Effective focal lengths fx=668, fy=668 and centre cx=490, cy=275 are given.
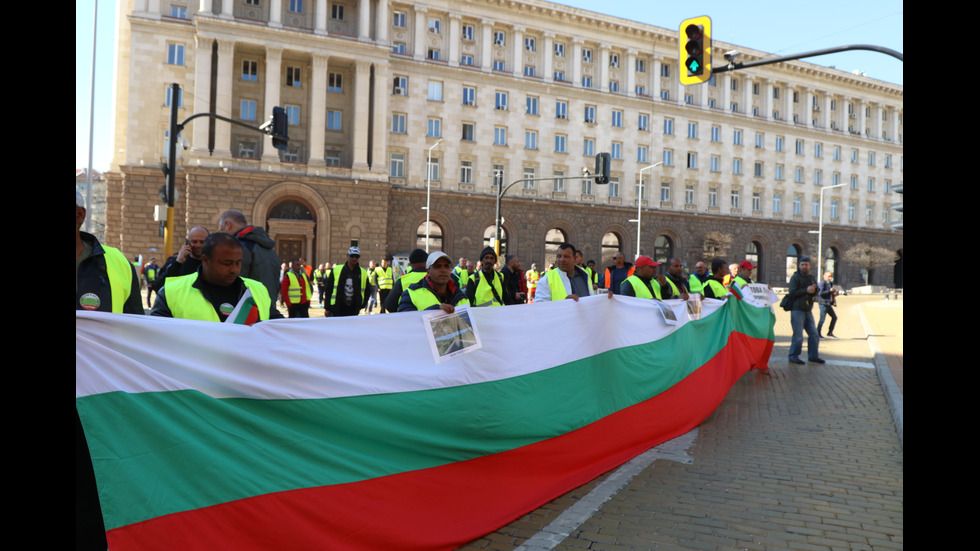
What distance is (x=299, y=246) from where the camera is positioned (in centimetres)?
4247

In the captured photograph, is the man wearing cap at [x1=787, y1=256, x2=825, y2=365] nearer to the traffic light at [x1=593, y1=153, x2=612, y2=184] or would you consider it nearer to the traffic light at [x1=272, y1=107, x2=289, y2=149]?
the traffic light at [x1=593, y1=153, x2=612, y2=184]

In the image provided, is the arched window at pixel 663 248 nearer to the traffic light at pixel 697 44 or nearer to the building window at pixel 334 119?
the building window at pixel 334 119

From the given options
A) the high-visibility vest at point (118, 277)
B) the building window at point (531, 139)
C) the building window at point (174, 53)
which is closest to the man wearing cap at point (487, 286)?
the high-visibility vest at point (118, 277)

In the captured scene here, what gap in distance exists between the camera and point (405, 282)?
7.75 metres

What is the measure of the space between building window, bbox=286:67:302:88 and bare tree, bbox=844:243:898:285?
171 feet

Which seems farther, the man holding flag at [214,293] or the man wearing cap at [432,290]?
the man wearing cap at [432,290]

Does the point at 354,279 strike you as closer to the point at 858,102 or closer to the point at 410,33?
the point at 410,33

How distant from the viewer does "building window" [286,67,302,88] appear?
44281 millimetres

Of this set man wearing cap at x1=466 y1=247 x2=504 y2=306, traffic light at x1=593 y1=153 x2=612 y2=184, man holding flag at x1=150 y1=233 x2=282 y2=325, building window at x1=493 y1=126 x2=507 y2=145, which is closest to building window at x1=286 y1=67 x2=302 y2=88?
building window at x1=493 y1=126 x2=507 y2=145

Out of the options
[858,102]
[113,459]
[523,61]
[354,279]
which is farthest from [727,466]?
[858,102]

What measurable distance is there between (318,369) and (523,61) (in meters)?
50.5

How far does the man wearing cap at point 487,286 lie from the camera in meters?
9.94

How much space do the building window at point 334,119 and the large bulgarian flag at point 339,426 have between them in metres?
42.0

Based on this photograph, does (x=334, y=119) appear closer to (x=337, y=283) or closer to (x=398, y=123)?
(x=398, y=123)
